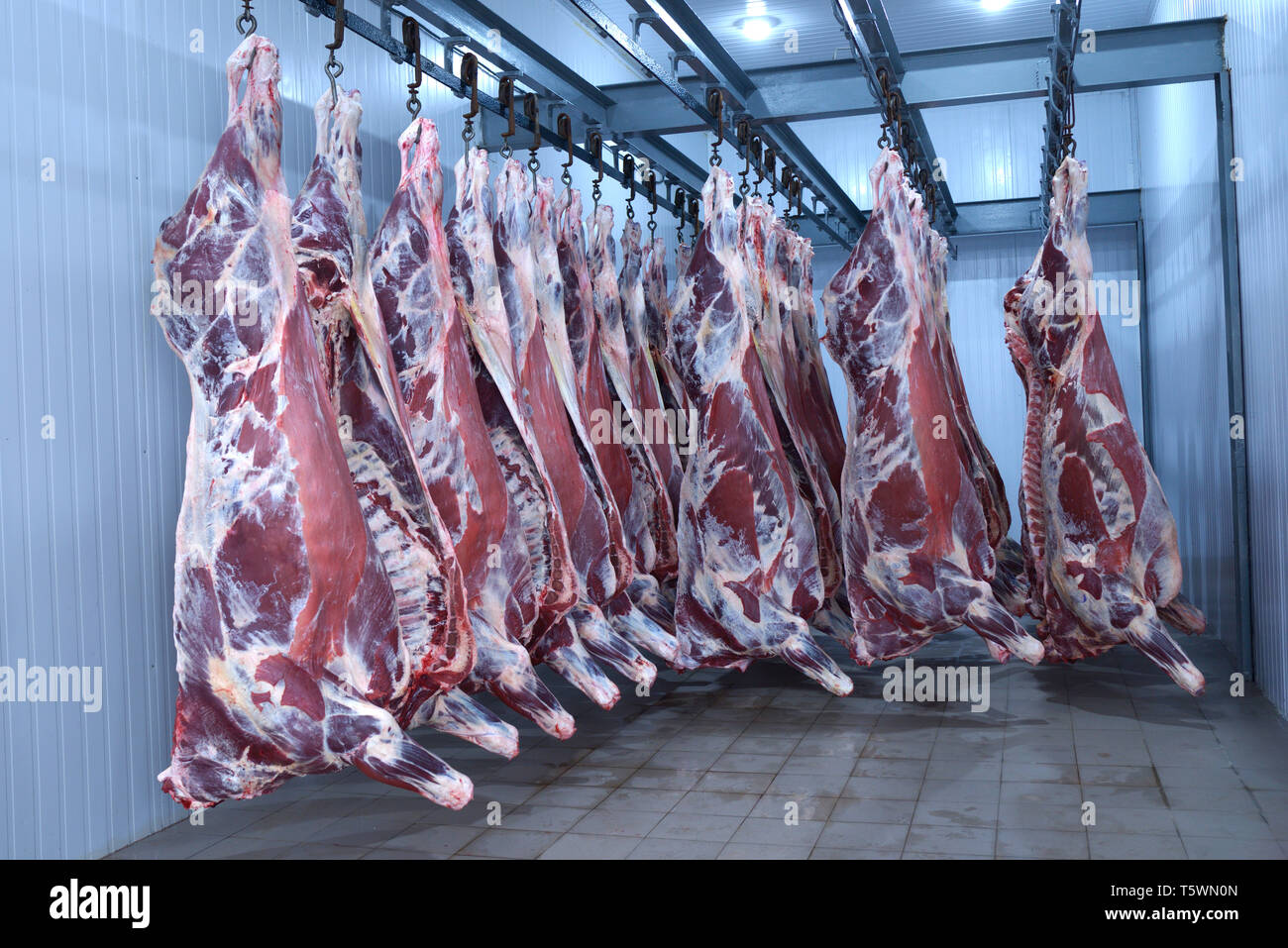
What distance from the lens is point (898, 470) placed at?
4582mm

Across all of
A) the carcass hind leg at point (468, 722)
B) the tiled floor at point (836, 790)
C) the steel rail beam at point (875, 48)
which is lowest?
the tiled floor at point (836, 790)

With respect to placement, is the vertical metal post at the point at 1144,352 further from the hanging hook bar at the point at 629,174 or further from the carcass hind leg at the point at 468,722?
the carcass hind leg at the point at 468,722

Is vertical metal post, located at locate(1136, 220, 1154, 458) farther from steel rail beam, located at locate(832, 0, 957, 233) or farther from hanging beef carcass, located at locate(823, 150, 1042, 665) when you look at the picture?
hanging beef carcass, located at locate(823, 150, 1042, 665)

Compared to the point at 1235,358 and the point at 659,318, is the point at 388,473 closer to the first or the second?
the point at 659,318

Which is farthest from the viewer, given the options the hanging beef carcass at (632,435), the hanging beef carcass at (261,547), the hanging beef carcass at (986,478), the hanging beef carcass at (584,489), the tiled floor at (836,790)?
the hanging beef carcass at (986,478)

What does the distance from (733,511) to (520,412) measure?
1.15 meters

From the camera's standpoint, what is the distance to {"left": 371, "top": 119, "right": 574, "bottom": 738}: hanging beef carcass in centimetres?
344

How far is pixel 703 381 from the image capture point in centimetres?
464

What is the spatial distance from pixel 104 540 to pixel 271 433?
107 centimetres

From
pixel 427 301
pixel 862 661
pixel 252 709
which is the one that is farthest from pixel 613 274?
pixel 252 709

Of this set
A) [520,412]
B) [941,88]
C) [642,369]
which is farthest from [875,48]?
[520,412]

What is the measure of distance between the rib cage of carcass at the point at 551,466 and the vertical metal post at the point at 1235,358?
719 mm

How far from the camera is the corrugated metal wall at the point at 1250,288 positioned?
456cm

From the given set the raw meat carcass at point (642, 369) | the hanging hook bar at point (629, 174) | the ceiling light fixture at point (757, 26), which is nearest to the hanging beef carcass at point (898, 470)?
the raw meat carcass at point (642, 369)
